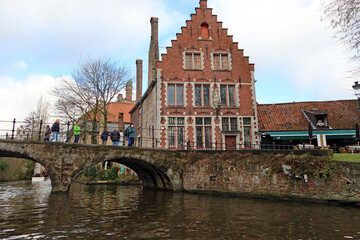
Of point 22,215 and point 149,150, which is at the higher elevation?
point 149,150

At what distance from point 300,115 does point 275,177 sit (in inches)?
402

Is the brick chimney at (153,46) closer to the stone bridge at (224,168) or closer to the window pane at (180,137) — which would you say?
the window pane at (180,137)

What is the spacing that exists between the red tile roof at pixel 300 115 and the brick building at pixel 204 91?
1880mm

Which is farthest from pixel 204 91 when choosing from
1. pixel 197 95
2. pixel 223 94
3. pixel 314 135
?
pixel 314 135

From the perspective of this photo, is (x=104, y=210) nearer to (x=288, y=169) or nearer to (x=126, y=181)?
(x=288, y=169)

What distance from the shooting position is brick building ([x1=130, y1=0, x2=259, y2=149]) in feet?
61.0

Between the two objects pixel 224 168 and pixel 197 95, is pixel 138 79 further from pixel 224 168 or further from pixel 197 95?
pixel 224 168

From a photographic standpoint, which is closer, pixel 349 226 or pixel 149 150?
pixel 349 226

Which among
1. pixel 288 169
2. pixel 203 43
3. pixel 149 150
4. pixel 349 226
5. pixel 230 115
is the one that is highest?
pixel 203 43

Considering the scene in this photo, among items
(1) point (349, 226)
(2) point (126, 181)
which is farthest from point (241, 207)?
(2) point (126, 181)

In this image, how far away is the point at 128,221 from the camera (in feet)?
24.3

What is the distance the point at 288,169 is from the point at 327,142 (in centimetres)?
970

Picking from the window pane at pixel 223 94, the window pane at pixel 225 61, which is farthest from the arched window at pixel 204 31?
the window pane at pixel 223 94

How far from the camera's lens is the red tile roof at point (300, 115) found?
63.4ft
